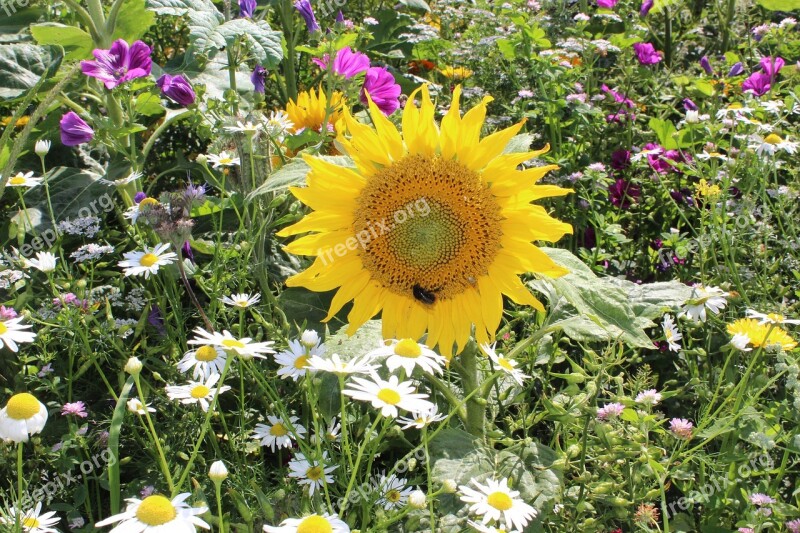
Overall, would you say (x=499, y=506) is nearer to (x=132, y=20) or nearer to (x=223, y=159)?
(x=223, y=159)

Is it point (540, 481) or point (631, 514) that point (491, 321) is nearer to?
point (540, 481)

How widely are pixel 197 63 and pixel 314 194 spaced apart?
5.56ft

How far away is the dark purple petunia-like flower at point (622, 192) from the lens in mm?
3217

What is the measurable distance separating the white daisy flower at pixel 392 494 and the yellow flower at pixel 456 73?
2422mm

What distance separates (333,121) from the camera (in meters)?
2.64

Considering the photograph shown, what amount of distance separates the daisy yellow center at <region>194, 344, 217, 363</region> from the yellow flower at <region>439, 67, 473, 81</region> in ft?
7.71

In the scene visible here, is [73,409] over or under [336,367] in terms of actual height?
under

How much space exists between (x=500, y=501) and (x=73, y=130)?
192 centimetres

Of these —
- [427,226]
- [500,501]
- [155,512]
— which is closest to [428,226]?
[427,226]

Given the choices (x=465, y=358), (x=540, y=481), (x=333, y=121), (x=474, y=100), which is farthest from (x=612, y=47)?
(x=540, y=481)

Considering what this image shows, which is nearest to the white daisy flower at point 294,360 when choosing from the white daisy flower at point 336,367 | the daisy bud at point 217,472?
the white daisy flower at point 336,367

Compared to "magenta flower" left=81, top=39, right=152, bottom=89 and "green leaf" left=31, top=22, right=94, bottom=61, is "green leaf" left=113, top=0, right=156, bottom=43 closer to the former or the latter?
"green leaf" left=31, top=22, right=94, bottom=61

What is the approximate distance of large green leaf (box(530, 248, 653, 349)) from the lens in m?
1.81

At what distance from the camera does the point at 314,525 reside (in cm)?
137
